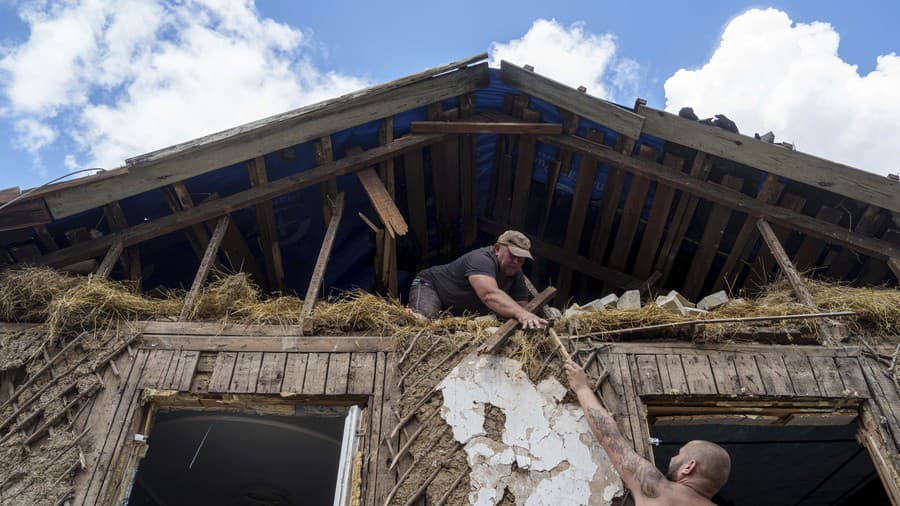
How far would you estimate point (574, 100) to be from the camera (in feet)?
19.8

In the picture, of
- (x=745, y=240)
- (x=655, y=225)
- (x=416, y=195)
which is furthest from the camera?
(x=416, y=195)

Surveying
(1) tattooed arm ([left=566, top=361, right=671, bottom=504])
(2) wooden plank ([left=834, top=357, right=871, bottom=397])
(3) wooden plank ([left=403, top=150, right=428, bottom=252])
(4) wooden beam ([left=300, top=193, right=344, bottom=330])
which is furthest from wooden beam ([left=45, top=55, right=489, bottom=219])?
(2) wooden plank ([left=834, top=357, right=871, bottom=397])

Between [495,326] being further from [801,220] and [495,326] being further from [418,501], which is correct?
[801,220]

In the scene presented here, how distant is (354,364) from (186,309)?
1.48m

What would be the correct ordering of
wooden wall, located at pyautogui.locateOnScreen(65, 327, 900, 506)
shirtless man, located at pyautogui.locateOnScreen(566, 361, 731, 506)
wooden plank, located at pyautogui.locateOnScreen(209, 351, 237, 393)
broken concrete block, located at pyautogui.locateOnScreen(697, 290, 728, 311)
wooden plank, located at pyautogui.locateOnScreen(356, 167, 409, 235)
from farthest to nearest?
wooden plank, located at pyautogui.locateOnScreen(356, 167, 409, 235) → broken concrete block, located at pyautogui.locateOnScreen(697, 290, 728, 311) → wooden plank, located at pyautogui.locateOnScreen(209, 351, 237, 393) → wooden wall, located at pyautogui.locateOnScreen(65, 327, 900, 506) → shirtless man, located at pyautogui.locateOnScreen(566, 361, 731, 506)

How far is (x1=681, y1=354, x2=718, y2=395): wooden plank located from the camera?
4426mm

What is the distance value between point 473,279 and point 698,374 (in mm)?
1943

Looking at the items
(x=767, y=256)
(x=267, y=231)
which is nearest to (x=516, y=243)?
(x=267, y=231)

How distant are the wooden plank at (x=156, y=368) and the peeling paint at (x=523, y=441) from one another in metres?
2.04

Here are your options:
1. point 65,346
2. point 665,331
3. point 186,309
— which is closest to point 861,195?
point 665,331

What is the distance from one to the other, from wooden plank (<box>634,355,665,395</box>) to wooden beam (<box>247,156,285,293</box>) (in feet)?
12.0

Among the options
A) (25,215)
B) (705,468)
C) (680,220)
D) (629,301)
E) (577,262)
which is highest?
(577,262)

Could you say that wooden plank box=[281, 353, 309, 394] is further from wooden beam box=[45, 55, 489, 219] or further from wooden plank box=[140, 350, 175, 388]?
wooden beam box=[45, 55, 489, 219]

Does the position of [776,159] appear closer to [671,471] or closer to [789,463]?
[671,471]
